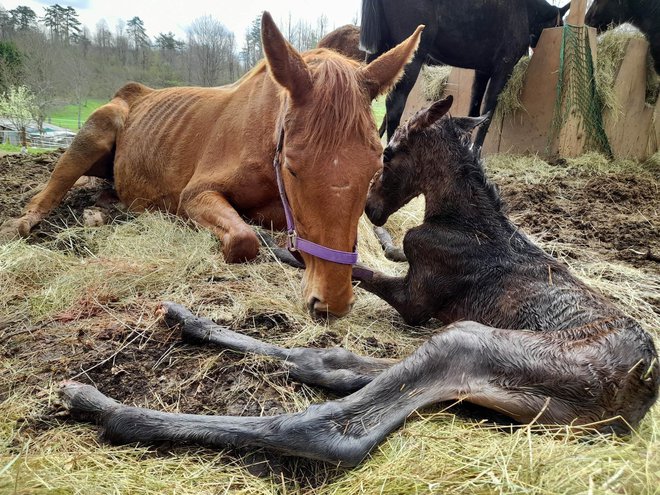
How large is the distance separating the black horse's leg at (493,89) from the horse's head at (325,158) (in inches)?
203

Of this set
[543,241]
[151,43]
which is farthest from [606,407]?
[151,43]

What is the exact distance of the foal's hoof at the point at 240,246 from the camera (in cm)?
285

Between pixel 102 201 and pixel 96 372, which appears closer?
pixel 96 372

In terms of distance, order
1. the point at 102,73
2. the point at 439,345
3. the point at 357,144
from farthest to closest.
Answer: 1. the point at 102,73
2. the point at 357,144
3. the point at 439,345

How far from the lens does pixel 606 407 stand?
151 cm

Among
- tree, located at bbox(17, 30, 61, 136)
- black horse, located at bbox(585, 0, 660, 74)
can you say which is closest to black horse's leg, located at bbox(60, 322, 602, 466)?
black horse, located at bbox(585, 0, 660, 74)

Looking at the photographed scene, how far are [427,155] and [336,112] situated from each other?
0.82m

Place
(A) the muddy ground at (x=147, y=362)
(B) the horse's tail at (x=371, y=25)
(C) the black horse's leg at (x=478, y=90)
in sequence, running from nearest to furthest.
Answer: (A) the muddy ground at (x=147, y=362) < (B) the horse's tail at (x=371, y=25) < (C) the black horse's leg at (x=478, y=90)

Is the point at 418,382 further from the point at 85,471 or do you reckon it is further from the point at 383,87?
the point at 383,87

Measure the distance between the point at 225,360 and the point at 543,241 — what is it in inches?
128

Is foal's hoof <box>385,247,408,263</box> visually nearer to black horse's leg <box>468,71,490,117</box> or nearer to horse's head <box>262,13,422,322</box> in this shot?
horse's head <box>262,13,422,322</box>

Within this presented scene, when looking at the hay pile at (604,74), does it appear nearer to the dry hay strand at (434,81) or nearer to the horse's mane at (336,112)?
the dry hay strand at (434,81)

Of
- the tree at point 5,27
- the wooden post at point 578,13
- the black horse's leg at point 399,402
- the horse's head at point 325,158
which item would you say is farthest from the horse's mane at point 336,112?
the tree at point 5,27

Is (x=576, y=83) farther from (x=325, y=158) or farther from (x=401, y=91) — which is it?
(x=325, y=158)
